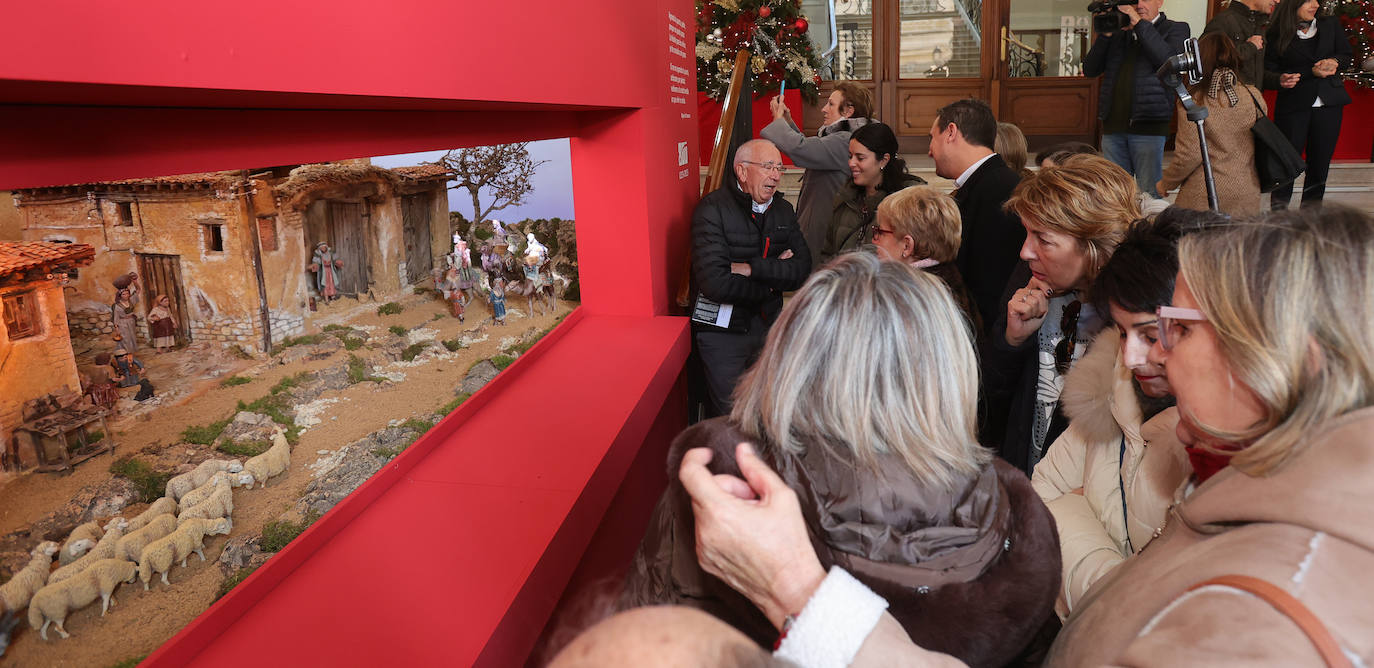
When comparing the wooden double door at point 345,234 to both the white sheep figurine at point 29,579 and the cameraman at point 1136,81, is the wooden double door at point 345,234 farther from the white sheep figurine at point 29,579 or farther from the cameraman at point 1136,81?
the cameraman at point 1136,81

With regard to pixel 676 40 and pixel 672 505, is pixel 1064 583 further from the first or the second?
pixel 676 40

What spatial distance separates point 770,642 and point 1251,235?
879mm

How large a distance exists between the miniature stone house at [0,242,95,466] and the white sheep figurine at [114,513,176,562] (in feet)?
0.85

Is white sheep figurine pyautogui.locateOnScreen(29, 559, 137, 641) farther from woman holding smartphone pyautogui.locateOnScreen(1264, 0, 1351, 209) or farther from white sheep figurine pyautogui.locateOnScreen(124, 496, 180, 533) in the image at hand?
woman holding smartphone pyautogui.locateOnScreen(1264, 0, 1351, 209)

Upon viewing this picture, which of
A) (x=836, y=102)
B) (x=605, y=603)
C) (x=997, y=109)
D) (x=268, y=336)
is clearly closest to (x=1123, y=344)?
(x=605, y=603)

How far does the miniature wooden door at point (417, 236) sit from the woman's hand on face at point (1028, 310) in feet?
6.34

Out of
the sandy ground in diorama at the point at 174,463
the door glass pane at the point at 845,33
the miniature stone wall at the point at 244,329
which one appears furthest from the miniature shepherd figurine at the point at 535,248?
the door glass pane at the point at 845,33

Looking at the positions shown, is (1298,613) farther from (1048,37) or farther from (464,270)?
(1048,37)

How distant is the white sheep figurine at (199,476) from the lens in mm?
1626

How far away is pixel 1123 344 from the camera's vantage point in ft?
5.74

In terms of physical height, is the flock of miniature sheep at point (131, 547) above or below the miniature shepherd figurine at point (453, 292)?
below

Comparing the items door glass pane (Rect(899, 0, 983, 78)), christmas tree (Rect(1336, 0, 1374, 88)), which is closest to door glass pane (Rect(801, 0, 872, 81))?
door glass pane (Rect(899, 0, 983, 78))

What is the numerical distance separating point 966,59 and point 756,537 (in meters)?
10.6

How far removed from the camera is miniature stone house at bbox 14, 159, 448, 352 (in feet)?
4.72
